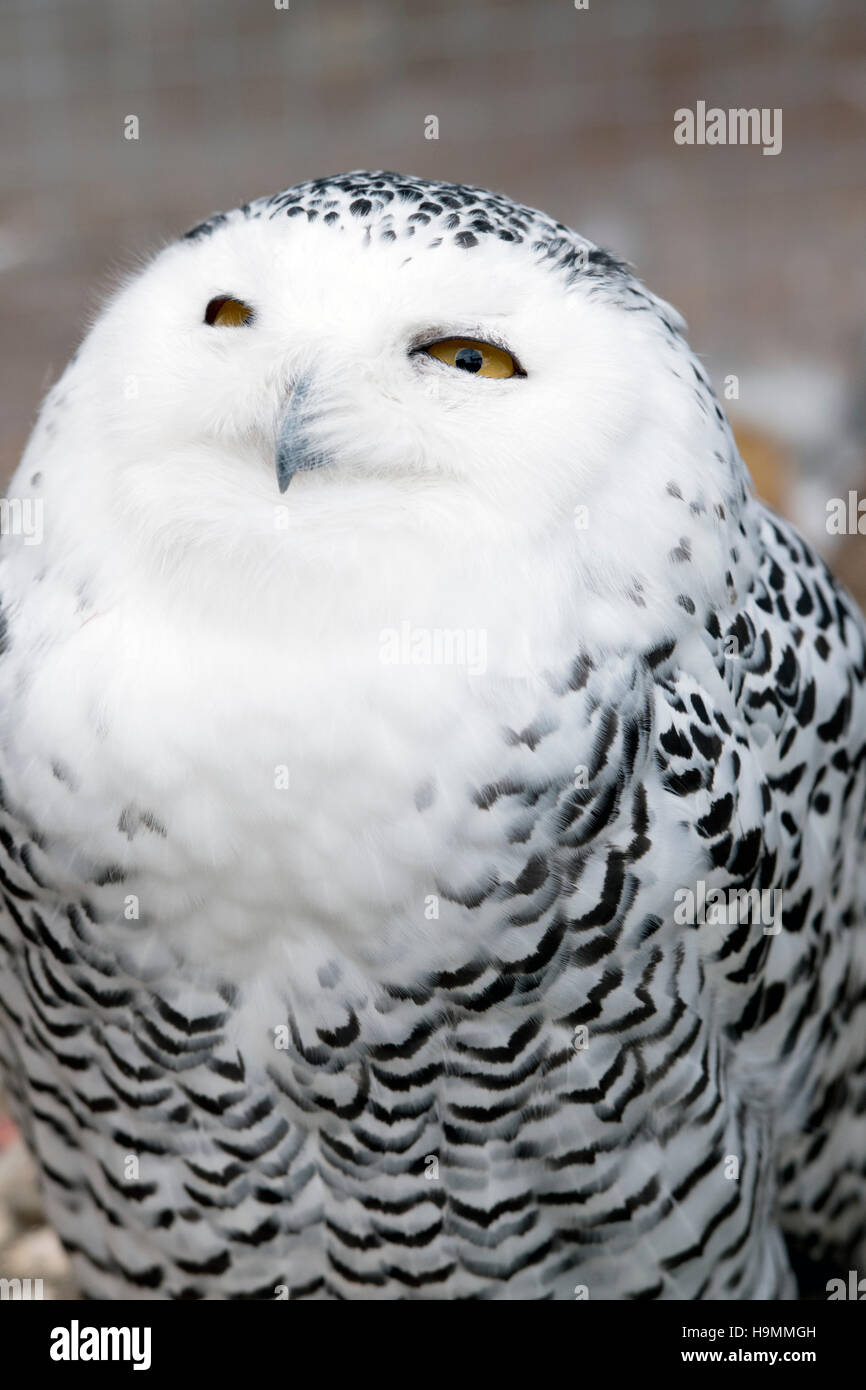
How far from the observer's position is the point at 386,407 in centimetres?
142

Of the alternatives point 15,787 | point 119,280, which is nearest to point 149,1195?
point 15,787

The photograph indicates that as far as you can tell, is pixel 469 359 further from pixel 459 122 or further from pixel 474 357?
pixel 459 122

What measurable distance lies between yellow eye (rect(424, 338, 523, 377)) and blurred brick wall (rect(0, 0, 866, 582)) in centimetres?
386

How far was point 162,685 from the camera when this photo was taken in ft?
4.83

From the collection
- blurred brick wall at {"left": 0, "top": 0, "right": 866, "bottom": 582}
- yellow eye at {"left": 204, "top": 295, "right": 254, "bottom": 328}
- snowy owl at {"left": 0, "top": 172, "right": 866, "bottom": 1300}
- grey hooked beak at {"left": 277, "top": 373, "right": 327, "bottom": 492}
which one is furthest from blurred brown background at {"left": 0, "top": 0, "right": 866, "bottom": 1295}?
grey hooked beak at {"left": 277, "top": 373, "right": 327, "bottom": 492}

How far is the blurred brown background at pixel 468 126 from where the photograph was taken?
528cm

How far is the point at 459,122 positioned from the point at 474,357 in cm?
471

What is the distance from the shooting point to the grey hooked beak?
139cm

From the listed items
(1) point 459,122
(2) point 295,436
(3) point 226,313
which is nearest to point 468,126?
(1) point 459,122

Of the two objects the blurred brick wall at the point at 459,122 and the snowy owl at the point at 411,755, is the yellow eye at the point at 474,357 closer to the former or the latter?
the snowy owl at the point at 411,755

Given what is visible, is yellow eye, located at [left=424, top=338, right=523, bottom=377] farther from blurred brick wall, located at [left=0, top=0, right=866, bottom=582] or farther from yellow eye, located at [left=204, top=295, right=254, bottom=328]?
A: blurred brick wall, located at [left=0, top=0, right=866, bottom=582]

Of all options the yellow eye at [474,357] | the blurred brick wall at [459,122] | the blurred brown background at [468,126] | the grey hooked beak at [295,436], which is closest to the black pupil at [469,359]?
the yellow eye at [474,357]
